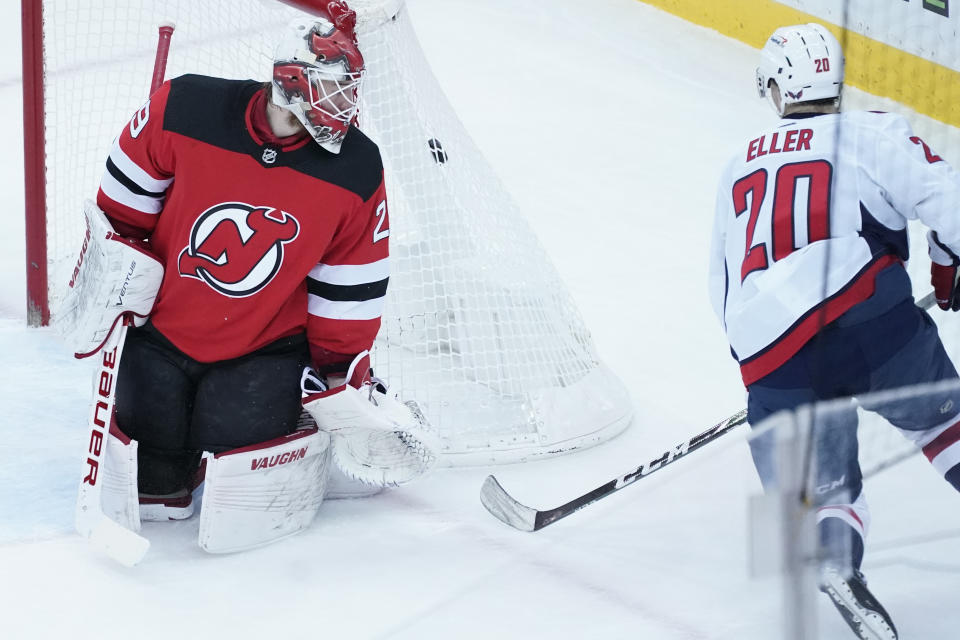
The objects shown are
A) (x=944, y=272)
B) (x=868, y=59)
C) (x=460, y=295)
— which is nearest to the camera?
(x=944, y=272)

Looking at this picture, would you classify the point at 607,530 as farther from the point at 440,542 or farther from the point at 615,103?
the point at 615,103

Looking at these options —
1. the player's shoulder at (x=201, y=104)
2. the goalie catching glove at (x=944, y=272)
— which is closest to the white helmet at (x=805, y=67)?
the goalie catching glove at (x=944, y=272)

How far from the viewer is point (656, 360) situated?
305 centimetres

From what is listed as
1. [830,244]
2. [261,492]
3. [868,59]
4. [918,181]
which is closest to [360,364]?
[261,492]

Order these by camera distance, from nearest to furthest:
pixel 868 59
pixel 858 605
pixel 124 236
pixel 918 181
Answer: pixel 858 605 → pixel 918 181 → pixel 124 236 → pixel 868 59

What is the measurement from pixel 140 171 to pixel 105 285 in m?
0.20

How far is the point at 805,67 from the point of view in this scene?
1.98 meters

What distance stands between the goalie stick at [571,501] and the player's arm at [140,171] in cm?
78

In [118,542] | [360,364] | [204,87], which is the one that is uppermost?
[204,87]

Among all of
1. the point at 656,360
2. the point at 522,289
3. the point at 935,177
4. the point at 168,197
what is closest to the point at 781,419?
the point at 935,177

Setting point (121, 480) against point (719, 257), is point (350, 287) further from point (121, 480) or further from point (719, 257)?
point (719, 257)

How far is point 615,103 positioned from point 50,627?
3.29 meters

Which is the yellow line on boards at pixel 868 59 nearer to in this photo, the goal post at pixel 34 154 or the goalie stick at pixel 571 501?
the goalie stick at pixel 571 501

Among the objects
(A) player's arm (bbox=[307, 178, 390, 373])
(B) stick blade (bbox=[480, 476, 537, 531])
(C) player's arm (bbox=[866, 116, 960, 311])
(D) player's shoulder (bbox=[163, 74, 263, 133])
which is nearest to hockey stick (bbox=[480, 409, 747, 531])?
(B) stick blade (bbox=[480, 476, 537, 531])
